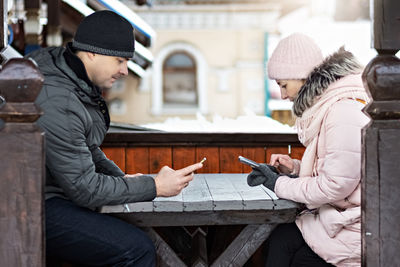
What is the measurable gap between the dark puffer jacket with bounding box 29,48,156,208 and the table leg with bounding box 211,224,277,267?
52 cm

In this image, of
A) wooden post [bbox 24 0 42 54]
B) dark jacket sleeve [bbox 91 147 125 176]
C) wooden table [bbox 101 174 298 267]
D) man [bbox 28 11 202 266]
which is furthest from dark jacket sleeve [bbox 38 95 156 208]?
wooden post [bbox 24 0 42 54]

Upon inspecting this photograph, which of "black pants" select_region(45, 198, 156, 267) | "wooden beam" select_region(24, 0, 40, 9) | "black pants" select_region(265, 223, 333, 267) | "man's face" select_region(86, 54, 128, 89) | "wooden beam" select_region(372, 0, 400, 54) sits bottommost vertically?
"black pants" select_region(265, 223, 333, 267)

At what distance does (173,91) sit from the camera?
1422cm

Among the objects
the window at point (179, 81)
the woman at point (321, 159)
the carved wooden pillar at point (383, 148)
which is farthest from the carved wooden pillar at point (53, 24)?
the window at point (179, 81)

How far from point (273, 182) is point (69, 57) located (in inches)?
40.9

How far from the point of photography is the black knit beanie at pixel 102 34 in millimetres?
1972

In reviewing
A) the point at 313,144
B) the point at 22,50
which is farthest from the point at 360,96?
the point at 22,50

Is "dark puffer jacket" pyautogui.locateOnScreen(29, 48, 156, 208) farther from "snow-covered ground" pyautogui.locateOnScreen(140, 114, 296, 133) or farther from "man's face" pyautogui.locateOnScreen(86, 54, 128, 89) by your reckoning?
"snow-covered ground" pyautogui.locateOnScreen(140, 114, 296, 133)

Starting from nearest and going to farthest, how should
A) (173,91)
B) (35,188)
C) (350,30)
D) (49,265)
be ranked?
(35,188) < (49,265) < (350,30) < (173,91)

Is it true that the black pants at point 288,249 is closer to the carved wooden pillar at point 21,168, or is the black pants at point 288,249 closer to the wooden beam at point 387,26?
the wooden beam at point 387,26

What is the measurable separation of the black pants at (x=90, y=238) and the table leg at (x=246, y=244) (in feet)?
1.39

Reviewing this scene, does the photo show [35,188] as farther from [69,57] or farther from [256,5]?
[256,5]

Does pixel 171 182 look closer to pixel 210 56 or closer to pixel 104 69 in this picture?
pixel 104 69

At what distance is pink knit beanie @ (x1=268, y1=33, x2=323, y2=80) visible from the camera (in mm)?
2268
